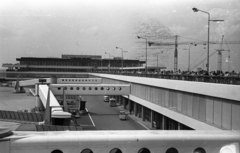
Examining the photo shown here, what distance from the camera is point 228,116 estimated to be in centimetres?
2117

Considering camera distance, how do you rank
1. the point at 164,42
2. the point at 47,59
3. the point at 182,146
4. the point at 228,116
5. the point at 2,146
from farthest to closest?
the point at 47,59, the point at 164,42, the point at 228,116, the point at 182,146, the point at 2,146

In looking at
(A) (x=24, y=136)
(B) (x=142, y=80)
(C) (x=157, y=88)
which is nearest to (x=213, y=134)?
(A) (x=24, y=136)

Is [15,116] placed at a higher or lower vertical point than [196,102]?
lower

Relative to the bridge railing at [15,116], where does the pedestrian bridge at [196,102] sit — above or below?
above

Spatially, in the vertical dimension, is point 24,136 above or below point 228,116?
above

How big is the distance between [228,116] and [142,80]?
29.3 meters

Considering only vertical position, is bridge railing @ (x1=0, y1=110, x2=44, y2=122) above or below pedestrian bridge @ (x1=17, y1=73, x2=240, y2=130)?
below

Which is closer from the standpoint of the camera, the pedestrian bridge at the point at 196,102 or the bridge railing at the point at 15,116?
the pedestrian bridge at the point at 196,102

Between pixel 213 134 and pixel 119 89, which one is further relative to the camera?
pixel 119 89

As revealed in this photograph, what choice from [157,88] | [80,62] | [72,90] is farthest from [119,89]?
[80,62]

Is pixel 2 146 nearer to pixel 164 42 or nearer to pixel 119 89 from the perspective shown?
pixel 119 89

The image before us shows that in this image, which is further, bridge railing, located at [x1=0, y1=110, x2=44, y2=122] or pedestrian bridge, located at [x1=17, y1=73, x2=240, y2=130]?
bridge railing, located at [x1=0, y1=110, x2=44, y2=122]

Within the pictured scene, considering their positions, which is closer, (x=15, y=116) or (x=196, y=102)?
(x=196, y=102)

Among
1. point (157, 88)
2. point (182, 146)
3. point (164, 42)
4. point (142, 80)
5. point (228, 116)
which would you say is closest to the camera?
point (182, 146)
